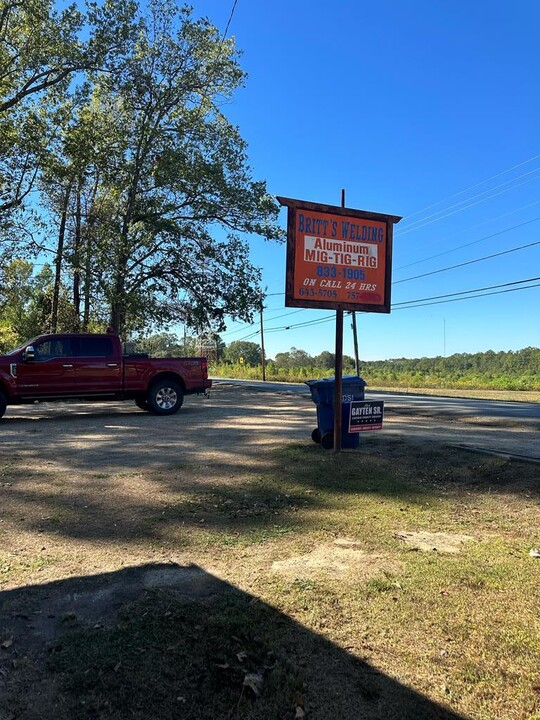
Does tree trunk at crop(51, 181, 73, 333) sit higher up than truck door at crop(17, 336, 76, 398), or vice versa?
tree trunk at crop(51, 181, 73, 333)

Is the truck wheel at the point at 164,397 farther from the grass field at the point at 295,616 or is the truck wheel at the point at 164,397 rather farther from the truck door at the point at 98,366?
the grass field at the point at 295,616

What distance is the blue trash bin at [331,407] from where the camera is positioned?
7820mm

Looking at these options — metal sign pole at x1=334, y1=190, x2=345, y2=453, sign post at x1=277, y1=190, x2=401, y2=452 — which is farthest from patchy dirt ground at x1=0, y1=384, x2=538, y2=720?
sign post at x1=277, y1=190, x2=401, y2=452

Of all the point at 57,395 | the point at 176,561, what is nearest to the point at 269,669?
the point at 176,561

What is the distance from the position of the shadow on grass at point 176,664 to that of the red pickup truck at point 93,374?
9.80 m

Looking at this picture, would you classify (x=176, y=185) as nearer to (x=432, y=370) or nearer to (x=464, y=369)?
(x=432, y=370)

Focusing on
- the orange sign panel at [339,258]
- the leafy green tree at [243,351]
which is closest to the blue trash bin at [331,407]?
the orange sign panel at [339,258]

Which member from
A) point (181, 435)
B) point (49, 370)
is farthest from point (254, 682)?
point (49, 370)

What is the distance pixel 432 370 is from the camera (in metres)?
85.8

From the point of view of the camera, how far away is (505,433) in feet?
33.6

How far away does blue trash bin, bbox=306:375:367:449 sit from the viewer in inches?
308

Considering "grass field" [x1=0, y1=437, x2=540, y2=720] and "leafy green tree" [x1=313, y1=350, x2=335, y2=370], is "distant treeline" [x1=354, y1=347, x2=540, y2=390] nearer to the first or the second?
"leafy green tree" [x1=313, y1=350, x2=335, y2=370]

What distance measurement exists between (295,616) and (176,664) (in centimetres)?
75

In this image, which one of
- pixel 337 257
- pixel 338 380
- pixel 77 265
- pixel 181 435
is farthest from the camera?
pixel 77 265
